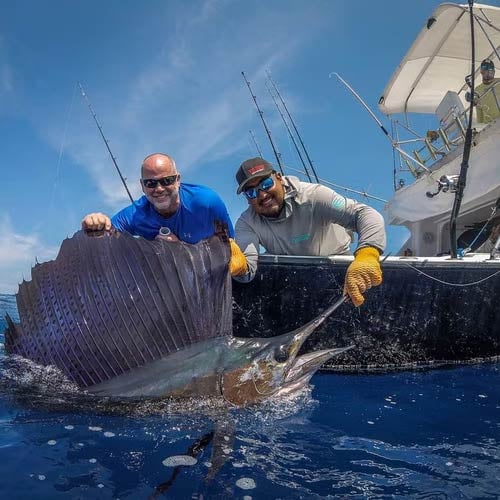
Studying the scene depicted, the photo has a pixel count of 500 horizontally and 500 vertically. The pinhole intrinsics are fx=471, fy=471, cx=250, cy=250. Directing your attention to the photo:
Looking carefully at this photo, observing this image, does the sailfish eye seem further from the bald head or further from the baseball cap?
the bald head

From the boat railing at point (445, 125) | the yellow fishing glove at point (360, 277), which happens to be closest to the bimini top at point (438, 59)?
the boat railing at point (445, 125)

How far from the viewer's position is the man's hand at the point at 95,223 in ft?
9.14

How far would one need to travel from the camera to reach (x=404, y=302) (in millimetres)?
3398

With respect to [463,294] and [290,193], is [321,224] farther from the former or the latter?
[463,294]

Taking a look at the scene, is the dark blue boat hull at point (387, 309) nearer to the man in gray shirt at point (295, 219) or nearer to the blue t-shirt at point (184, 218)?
the man in gray shirt at point (295, 219)

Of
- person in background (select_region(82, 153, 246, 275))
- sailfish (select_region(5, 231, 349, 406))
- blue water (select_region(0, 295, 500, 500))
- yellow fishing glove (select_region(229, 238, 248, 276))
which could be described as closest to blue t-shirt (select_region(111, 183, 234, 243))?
person in background (select_region(82, 153, 246, 275))

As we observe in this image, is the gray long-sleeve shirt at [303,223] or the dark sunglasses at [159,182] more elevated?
the dark sunglasses at [159,182]

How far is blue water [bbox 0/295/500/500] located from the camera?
1.56 metres

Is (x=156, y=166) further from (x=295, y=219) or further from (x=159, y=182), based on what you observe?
(x=295, y=219)

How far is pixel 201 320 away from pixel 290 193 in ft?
4.44

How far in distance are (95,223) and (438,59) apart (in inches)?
323

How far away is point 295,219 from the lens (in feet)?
11.5

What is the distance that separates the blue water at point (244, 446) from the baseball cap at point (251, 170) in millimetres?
1440

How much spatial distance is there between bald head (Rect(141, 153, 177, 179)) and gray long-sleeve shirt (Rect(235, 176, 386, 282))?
2.14ft
